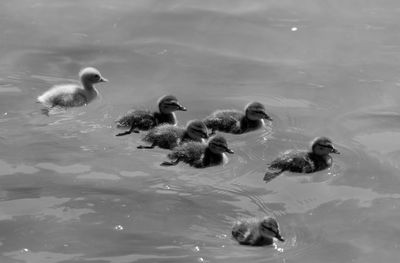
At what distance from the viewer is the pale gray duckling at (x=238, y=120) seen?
7.55 meters

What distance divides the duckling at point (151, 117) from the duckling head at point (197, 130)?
302 millimetres

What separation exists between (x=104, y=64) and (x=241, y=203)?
8.94ft

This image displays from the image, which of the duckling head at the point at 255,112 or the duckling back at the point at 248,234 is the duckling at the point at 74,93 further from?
the duckling back at the point at 248,234

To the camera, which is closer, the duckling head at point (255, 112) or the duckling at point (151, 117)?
the duckling at point (151, 117)

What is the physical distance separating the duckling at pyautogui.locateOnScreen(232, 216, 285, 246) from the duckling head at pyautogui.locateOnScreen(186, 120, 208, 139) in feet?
4.33

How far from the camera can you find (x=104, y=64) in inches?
348

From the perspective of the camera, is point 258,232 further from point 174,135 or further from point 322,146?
point 174,135

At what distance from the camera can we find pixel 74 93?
797 cm

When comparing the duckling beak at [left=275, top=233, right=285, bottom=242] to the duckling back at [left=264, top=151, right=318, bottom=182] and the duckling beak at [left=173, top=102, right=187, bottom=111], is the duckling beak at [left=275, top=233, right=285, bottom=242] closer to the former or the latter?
the duckling back at [left=264, top=151, right=318, bottom=182]

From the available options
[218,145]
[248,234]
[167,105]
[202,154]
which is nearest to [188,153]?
[202,154]

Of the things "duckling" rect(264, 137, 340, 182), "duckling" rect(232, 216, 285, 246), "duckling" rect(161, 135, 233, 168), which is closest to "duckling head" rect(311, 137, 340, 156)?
"duckling" rect(264, 137, 340, 182)

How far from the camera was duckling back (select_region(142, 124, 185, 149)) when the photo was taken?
23.7ft

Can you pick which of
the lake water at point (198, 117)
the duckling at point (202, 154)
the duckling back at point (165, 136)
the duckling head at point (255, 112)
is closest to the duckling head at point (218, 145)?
the duckling at point (202, 154)

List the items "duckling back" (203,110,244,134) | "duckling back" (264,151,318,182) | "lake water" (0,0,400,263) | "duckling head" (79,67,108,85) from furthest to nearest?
"duckling head" (79,67,108,85) < "duckling back" (203,110,244,134) < "duckling back" (264,151,318,182) < "lake water" (0,0,400,263)
